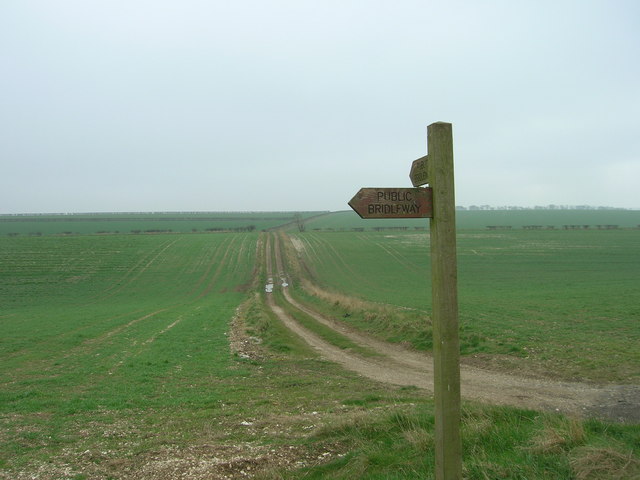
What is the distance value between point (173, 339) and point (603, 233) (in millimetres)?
80678

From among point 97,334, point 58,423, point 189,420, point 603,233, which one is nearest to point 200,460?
point 189,420

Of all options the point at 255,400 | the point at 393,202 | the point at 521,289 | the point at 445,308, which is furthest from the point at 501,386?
the point at 521,289

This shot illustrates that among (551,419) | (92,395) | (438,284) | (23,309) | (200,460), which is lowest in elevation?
(23,309)

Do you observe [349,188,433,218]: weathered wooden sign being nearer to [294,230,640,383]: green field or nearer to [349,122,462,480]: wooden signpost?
[349,122,462,480]: wooden signpost

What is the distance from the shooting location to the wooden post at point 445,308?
4266 millimetres

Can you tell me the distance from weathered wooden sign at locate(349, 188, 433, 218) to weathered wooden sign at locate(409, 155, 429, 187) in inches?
11.0

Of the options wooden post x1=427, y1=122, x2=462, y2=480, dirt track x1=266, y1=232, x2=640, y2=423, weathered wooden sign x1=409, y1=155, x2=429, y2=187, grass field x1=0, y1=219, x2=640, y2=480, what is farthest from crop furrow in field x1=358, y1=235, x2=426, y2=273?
wooden post x1=427, y1=122, x2=462, y2=480

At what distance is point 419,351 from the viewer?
1616 centimetres

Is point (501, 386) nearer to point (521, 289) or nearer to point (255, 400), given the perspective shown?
point (255, 400)

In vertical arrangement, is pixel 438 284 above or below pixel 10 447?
above

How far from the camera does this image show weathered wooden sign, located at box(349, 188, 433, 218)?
436 centimetres

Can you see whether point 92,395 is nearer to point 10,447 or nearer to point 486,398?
point 10,447

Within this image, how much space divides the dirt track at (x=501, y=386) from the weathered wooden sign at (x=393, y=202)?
5182 millimetres

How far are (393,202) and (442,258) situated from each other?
0.69m
